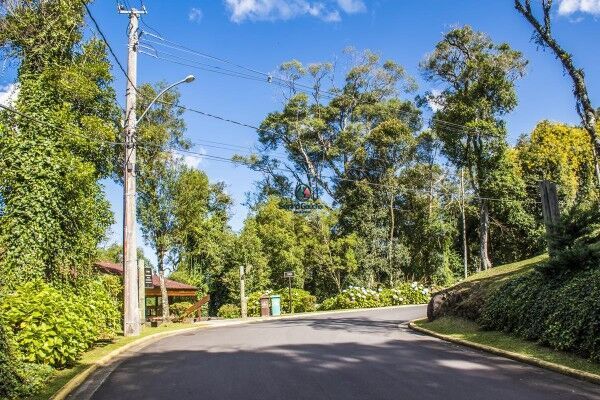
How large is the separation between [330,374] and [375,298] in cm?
2652

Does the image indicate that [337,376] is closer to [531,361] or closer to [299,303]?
[531,361]

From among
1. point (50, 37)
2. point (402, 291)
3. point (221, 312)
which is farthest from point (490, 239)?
point (50, 37)

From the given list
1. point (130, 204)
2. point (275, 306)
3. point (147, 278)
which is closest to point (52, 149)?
point (130, 204)

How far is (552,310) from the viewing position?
10.9m

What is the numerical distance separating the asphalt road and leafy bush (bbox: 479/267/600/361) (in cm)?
118

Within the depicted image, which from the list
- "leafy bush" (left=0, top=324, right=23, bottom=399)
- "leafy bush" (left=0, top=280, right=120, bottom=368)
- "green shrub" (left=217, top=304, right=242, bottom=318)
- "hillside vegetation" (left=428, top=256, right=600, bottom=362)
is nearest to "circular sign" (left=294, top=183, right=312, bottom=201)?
"hillside vegetation" (left=428, top=256, right=600, bottom=362)

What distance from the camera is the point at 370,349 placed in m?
11.4

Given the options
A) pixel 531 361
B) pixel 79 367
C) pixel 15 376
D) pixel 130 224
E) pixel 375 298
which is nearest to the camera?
pixel 15 376

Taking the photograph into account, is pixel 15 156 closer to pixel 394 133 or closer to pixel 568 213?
pixel 568 213

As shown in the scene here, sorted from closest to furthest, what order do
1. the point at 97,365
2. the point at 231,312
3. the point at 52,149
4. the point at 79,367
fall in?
the point at 79,367 < the point at 97,365 < the point at 52,149 < the point at 231,312

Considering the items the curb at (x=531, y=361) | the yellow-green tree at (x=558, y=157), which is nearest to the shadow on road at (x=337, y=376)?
the curb at (x=531, y=361)

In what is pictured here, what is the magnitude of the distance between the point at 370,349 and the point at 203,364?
12.3 ft

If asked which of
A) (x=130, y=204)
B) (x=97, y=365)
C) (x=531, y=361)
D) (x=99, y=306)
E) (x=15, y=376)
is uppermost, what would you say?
(x=130, y=204)

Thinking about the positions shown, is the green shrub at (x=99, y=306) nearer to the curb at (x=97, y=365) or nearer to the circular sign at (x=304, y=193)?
the curb at (x=97, y=365)
